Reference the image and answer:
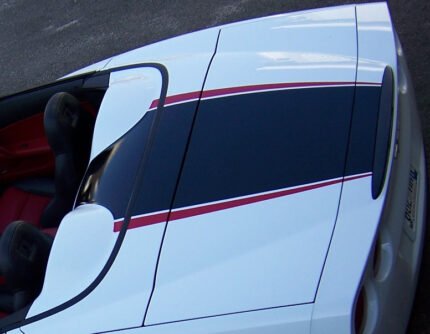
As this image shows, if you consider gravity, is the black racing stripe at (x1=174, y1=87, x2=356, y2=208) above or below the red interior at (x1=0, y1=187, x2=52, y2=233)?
above

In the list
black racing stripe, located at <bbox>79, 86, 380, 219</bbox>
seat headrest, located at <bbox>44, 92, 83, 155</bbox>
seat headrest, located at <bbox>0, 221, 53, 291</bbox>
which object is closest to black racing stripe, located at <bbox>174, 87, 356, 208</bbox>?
black racing stripe, located at <bbox>79, 86, 380, 219</bbox>

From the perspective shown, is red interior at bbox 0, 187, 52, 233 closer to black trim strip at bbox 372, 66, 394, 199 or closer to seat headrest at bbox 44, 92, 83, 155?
seat headrest at bbox 44, 92, 83, 155

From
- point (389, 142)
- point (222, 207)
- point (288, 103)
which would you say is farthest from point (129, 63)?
point (389, 142)

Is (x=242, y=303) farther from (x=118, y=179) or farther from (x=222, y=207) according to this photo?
(x=118, y=179)

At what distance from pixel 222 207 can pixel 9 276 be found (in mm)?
923

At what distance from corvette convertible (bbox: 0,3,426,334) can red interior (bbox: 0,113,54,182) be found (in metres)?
0.67

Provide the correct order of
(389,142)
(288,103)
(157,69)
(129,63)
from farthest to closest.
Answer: (129,63) < (157,69) < (288,103) < (389,142)

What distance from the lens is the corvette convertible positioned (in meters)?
1.93

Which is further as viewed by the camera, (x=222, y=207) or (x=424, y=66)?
(x=424, y=66)

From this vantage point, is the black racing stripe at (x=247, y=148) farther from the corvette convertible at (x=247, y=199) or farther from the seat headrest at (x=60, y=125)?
the seat headrest at (x=60, y=125)

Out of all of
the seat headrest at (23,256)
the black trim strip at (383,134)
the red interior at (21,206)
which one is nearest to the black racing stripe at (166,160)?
the seat headrest at (23,256)

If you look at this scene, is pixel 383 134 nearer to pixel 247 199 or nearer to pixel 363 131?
pixel 363 131

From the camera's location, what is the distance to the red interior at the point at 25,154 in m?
3.54

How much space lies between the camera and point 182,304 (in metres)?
2.01
